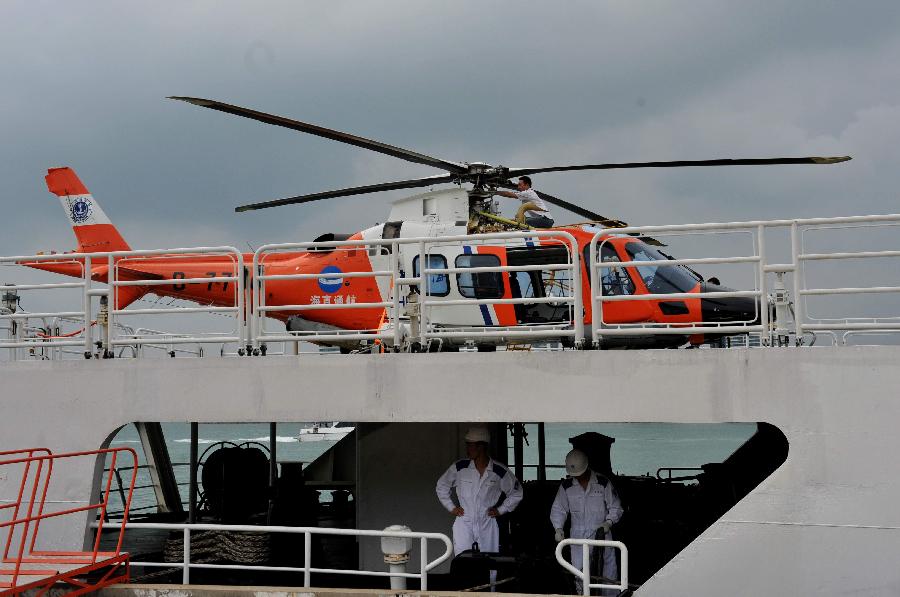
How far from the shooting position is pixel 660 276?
955 cm

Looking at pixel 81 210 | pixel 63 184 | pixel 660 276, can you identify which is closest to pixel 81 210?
pixel 81 210

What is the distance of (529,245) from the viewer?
9680mm

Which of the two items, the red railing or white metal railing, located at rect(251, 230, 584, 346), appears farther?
white metal railing, located at rect(251, 230, 584, 346)

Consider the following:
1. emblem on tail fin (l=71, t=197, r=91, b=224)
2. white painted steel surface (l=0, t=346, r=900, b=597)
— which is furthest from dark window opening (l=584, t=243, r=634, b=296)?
emblem on tail fin (l=71, t=197, r=91, b=224)

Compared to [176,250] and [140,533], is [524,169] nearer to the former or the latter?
[176,250]

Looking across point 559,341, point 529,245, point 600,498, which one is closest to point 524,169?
point 529,245

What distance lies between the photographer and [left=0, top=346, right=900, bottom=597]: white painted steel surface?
21.3ft

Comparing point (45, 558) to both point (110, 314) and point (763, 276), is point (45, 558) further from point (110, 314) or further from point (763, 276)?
point (763, 276)

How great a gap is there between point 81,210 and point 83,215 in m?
0.09

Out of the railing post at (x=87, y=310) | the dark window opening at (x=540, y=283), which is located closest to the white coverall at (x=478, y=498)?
the dark window opening at (x=540, y=283)

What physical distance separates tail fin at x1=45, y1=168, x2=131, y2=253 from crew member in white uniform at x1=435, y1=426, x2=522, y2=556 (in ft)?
26.5

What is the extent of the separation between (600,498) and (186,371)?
141 inches

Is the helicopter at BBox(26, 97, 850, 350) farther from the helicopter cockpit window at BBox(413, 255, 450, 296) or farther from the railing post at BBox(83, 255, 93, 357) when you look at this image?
the railing post at BBox(83, 255, 93, 357)

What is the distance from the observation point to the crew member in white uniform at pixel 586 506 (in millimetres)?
7844
